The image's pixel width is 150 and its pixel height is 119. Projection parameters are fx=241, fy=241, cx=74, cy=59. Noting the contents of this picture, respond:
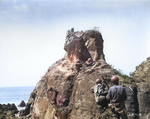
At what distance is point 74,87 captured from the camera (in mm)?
11680

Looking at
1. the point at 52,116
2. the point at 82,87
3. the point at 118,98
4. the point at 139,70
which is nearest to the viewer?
the point at 118,98

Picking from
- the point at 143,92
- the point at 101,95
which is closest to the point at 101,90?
the point at 101,95

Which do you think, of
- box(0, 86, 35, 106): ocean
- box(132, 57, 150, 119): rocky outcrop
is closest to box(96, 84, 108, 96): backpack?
box(132, 57, 150, 119): rocky outcrop

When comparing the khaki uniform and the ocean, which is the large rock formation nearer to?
the khaki uniform

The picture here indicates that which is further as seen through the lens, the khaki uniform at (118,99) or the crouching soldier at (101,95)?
the crouching soldier at (101,95)

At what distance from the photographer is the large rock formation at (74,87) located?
10482 millimetres

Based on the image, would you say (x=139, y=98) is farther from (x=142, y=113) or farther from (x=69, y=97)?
(x=69, y=97)

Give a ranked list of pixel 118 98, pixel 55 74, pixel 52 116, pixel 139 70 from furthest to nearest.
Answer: pixel 139 70 → pixel 55 74 → pixel 52 116 → pixel 118 98

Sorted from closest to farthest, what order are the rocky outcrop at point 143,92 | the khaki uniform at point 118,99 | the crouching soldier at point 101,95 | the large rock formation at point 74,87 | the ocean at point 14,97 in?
the khaki uniform at point 118,99 → the crouching soldier at point 101,95 → the large rock formation at point 74,87 → the rocky outcrop at point 143,92 → the ocean at point 14,97

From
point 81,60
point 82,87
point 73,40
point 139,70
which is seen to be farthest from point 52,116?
point 139,70

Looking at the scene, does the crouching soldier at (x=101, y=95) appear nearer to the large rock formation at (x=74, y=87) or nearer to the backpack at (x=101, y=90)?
the backpack at (x=101, y=90)

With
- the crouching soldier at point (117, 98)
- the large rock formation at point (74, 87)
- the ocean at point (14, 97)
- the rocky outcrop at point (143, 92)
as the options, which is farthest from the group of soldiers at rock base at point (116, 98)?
the ocean at point (14, 97)

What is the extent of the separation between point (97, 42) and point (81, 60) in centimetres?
436

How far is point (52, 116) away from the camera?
11.8 m
